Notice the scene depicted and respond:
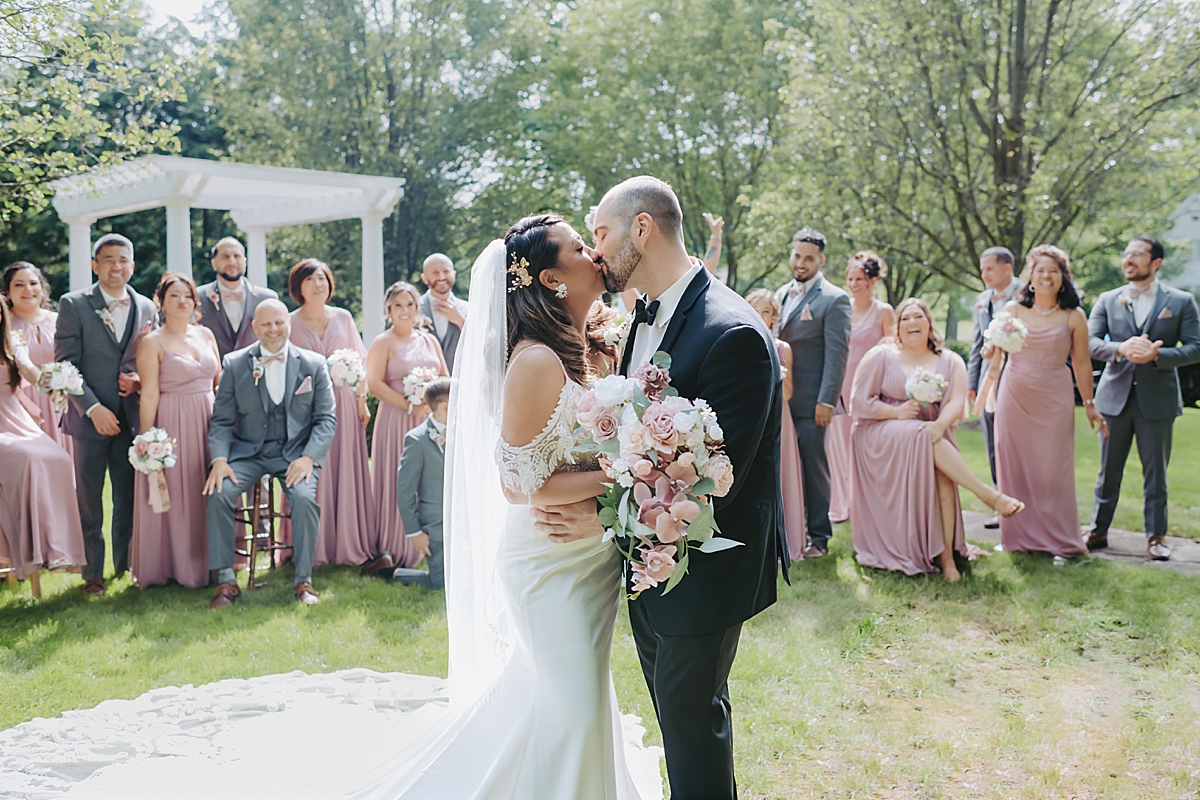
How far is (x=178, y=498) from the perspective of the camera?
6.84 meters

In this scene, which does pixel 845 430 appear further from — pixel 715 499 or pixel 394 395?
pixel 715 499

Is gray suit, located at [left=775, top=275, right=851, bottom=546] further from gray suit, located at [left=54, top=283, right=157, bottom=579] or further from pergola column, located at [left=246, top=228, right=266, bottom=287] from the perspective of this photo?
pergola column, located at [left=246, top=228, right=266, bottom=287]

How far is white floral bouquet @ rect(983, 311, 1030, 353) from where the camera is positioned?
7137mm

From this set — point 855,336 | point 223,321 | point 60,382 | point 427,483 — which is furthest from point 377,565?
point 855,336

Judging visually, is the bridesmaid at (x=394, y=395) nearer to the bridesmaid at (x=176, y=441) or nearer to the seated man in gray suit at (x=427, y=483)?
the seated man in gray suit at (x=427, y=483)

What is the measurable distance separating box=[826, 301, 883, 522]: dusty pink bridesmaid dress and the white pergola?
1054 cm

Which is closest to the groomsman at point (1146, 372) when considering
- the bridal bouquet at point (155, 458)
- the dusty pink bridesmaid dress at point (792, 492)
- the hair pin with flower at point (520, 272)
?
the dusty pink bridesmaid dress at point (792, 492)

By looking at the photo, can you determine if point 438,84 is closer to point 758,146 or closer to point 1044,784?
point 758,146

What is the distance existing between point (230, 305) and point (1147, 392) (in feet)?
24.0

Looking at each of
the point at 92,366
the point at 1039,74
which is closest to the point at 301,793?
the point at 92,366

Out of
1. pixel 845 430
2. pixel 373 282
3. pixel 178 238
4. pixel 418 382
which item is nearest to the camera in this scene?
pixel 418 382

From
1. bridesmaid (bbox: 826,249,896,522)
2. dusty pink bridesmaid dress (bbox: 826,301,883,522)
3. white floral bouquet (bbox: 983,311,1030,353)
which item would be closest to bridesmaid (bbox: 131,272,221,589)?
bridesmaid (bbox: 826,249,896,522)

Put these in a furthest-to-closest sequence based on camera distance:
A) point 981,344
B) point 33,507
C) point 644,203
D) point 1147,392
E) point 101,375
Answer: point 981,344 → point 1147,392 → point 101,375 → point 33,507 → point 644,203

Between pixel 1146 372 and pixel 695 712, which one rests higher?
pixel 1146 372
